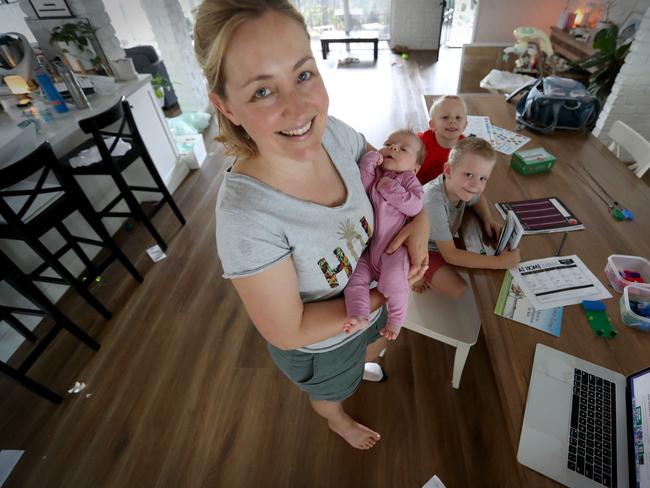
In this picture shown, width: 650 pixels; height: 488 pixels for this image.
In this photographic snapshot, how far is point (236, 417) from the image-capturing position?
167cm

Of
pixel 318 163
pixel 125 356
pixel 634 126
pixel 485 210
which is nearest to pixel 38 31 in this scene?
pixel 125 356

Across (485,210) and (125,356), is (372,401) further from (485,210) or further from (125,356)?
(125,356)

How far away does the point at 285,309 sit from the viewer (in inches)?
30.5

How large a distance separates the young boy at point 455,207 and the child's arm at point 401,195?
0.82 ft

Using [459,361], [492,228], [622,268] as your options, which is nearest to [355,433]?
[459,361]

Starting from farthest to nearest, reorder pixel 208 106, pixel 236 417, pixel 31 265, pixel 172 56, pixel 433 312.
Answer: pixel 208 106 → pixel 172 56 → pixel 31 265 → pixel 236 417 → pixel 433 312

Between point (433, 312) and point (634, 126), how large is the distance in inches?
113

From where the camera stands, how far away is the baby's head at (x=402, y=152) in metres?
1.29

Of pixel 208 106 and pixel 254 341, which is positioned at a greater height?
pixel 208 106

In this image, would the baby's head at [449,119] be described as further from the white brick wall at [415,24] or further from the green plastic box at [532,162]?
the white brick wall at [415,24]

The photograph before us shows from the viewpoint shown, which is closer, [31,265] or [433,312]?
[433,312]

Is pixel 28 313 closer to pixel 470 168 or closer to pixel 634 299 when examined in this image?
pixel 470 168

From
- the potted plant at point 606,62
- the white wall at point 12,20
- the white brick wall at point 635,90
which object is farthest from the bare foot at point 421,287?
the white wall at point 12,20

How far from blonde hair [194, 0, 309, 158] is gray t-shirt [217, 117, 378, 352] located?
0.22 meters
